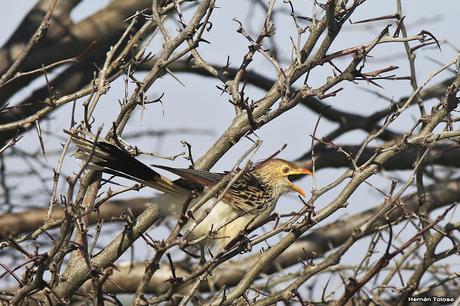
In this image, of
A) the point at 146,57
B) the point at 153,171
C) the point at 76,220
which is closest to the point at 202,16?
the point at 146,57

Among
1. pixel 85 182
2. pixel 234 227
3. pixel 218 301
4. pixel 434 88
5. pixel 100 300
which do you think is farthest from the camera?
pixel 434 88

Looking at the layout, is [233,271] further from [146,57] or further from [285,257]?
[146,57]

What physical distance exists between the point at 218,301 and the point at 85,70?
15.2ft

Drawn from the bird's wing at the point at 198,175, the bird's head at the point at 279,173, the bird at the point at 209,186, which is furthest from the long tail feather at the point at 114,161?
the bird's head at the point at 279,173

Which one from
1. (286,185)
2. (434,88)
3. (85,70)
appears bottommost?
(286,185)

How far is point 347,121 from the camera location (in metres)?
7.35

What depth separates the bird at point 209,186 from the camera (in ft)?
11.2

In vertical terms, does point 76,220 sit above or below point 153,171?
below

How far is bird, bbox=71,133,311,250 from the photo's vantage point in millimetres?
3421

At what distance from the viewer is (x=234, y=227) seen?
15.6ft

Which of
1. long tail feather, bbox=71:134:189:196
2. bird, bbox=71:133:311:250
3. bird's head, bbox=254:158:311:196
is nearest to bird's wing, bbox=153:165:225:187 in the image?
bird, bbox=71:133:311:250

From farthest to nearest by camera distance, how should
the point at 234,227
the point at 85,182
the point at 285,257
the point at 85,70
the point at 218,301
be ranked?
1. the point at 85,70
2. the point at 285,257
3. the point at 234,227
4. the point at 85,182
5. the point at 218,301

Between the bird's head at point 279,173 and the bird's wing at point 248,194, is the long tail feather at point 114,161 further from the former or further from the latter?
the bird's head at point 279,173

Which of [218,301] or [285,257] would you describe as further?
[285,257]
